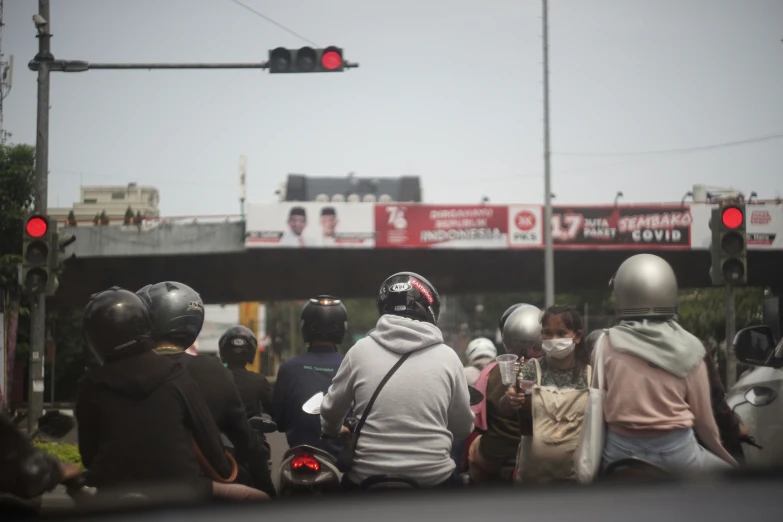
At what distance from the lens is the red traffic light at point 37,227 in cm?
1049

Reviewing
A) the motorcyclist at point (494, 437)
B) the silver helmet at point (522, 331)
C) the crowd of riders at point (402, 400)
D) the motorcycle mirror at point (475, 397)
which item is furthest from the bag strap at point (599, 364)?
the silver helmet at point (522, 331)

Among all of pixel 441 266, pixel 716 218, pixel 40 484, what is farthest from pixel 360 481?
pixel 441 266

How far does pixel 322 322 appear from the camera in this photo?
614cm

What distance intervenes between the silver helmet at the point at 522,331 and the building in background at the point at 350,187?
43934 millimetres

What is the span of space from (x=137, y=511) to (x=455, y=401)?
2821 millimetres

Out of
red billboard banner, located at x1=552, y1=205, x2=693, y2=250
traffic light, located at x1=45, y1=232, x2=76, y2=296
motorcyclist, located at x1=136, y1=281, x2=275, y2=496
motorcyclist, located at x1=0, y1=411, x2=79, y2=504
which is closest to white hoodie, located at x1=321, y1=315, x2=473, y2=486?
motorcyclist, located at x1=136, y1=281, x2=275, y2=496

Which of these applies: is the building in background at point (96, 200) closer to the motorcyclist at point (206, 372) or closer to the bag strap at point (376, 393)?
the motorcyclist at point (206, 372)

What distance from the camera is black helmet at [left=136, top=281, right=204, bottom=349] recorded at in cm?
454

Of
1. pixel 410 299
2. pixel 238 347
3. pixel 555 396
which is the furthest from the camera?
pixel 238 347

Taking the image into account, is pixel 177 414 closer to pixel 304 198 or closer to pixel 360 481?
pixel 360 481

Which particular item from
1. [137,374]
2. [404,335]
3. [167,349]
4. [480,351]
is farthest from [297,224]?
[137,374]

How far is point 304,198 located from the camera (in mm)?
52844

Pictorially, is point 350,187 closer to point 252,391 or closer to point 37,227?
point 37,227

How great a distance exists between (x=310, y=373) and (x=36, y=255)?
6.10 metres
